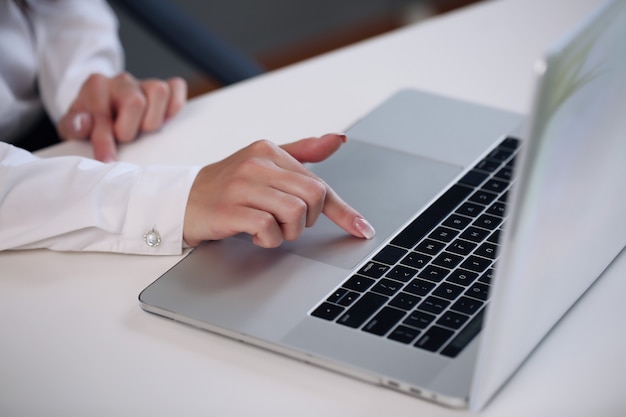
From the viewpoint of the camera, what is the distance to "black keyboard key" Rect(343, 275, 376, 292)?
699mm

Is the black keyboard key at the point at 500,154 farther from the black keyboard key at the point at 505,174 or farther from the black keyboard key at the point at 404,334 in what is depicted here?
the black keyboard key at the point at 404,334

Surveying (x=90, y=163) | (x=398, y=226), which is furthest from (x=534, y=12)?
(x=90, y=163)

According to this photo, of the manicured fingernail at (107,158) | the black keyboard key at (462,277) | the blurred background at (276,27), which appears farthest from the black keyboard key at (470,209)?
the blurred background at (276,27)

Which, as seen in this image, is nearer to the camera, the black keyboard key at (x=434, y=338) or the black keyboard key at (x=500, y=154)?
the black keyboard key at (x=434, y=338)

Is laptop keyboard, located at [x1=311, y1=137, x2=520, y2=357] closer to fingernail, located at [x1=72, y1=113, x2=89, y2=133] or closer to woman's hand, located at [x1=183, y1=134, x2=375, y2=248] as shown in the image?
woman's hand, located at [x1=183, y1=134, x2=375, y2=248]

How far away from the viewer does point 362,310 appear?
26.4 inches

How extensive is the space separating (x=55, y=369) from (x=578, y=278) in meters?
0.40

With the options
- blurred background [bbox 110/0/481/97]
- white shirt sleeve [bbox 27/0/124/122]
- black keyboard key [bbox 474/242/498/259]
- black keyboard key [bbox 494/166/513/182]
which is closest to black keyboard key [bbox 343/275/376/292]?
black keyboard key [bbox 474/242/498/259]

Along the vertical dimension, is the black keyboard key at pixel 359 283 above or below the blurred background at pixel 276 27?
above

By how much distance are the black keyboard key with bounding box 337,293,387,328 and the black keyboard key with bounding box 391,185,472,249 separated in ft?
0.28

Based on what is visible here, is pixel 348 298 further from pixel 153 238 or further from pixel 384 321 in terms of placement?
pixel 153 238

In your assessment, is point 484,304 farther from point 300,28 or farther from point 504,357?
point 300,28

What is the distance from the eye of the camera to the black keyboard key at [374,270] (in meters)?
0.71

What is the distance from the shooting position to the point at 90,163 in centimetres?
86
